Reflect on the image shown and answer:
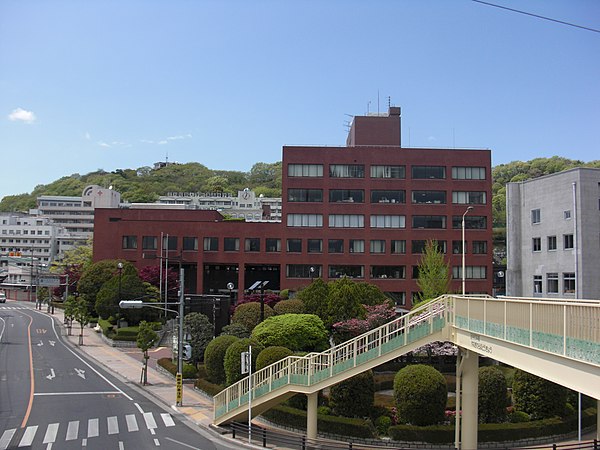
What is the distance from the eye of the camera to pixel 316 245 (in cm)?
8269

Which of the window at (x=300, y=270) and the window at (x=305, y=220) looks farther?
the window at (x=305, y=220)

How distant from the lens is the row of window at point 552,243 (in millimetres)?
45931

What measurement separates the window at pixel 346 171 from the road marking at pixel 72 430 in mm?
56940

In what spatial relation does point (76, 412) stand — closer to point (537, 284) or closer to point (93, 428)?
point (93, 428)

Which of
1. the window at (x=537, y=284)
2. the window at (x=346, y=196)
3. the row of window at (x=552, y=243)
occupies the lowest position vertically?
the window at (x=537, y=284)

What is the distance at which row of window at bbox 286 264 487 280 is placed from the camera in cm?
8225

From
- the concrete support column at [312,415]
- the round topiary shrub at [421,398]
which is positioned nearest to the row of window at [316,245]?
the round topiary shrub at [421,398]

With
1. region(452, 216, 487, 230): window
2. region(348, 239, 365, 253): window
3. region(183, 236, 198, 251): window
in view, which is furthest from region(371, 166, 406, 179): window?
region(183, 236, 198, 251): window

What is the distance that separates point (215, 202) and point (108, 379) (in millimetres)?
Result: 145965

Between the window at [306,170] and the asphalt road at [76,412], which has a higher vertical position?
the window at [306,170]

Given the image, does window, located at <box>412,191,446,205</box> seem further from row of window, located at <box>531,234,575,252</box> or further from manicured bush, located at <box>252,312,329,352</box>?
manicured bush, located at <box>252,312,329,352</box>

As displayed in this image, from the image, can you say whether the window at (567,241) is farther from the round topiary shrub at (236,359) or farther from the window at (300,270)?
the window at (300,270)

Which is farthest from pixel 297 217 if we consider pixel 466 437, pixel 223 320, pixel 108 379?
pixel 466 437

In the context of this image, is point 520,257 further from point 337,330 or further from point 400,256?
point 400,256
